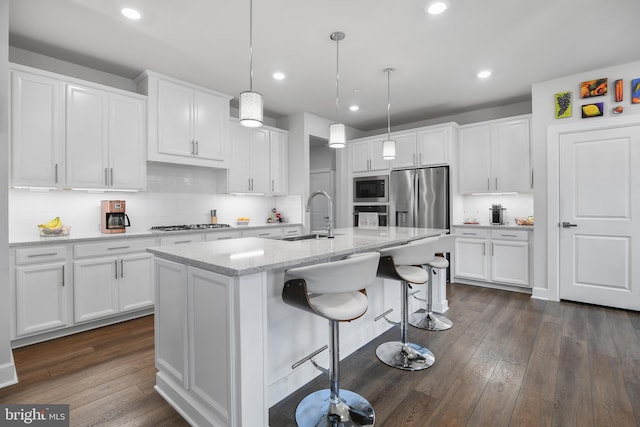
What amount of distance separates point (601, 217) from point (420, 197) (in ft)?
6.89

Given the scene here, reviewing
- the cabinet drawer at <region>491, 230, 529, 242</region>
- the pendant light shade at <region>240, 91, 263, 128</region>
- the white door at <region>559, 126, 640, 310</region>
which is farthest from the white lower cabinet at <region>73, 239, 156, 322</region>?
the white door at <region>559, 126, 640, 310</region>

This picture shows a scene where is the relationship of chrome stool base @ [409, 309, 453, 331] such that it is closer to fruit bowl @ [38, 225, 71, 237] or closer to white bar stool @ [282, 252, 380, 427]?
white bar stool @ [282, 252, 380, 427]

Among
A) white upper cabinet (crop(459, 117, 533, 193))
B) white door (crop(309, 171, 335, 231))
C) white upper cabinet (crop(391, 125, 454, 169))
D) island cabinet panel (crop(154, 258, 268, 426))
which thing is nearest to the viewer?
island cabinet panel (crop(154, 258, 268, 426))

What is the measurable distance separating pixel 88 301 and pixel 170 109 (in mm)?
2194

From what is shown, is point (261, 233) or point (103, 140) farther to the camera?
point (261, 233)

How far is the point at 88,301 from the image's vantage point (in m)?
2.83

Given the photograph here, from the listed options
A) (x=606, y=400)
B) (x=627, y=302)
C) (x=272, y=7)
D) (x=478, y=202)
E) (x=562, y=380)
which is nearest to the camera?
(x=606, y=400)

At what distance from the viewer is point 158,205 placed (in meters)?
3.80

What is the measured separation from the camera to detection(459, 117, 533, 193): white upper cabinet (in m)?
4.13

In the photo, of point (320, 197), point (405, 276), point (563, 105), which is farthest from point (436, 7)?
point (320, 197)

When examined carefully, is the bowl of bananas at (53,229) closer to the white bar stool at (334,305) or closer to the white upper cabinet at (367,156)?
the white bar stool at (334,305)

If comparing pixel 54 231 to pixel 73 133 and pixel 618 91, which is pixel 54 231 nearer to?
pixel 73 133

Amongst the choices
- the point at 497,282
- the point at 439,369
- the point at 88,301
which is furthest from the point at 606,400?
the point at 88,301

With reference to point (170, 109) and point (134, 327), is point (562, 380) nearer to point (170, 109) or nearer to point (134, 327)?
point (134, 327)
